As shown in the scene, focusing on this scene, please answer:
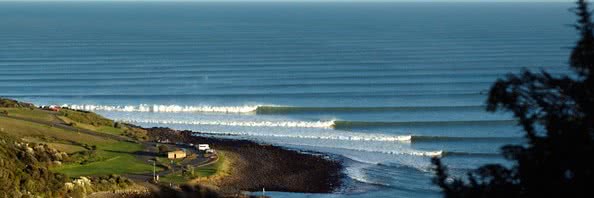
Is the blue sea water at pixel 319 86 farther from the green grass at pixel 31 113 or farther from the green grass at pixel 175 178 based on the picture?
the green grass at pixel 31 113

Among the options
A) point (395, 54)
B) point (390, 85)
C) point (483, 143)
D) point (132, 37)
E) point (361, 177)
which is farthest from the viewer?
point (132, 37)

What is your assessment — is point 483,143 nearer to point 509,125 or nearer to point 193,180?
point 509,125

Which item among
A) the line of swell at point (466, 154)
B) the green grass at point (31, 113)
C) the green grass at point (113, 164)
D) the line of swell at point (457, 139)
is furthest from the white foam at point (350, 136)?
the green grass at point (31, 113)

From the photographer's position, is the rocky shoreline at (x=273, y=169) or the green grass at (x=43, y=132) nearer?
the rocky shoreline at (x=273, y=169)

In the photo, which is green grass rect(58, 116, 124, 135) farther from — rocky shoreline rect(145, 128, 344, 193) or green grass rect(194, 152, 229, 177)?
green grass rect(194, 152, 229, 177)

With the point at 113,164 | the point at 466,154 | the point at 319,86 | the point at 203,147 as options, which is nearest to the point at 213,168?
the point at 113,164

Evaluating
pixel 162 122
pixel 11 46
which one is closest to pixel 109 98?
pixel 162 122

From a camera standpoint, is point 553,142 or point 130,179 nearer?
point 553,142

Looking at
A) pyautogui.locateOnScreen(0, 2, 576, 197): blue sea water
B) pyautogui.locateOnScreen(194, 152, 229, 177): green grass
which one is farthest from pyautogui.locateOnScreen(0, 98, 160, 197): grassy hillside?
pyautogui.locateOnScreen(0, 2, 576, 197): blue sea water
